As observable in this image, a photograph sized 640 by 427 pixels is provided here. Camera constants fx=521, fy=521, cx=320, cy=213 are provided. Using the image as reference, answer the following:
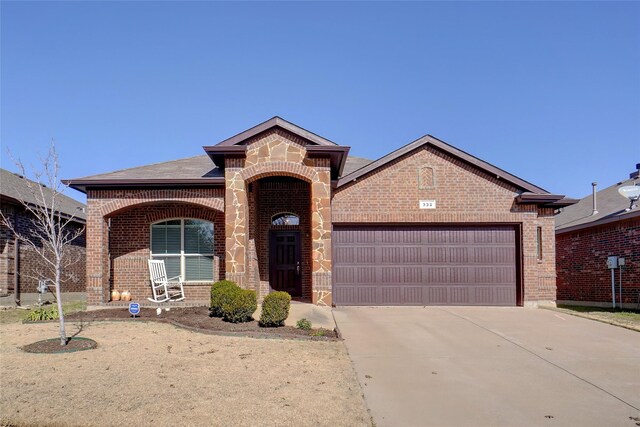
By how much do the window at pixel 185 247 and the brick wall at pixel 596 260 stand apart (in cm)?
1250

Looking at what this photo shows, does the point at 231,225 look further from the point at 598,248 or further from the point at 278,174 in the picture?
the point at 598,248

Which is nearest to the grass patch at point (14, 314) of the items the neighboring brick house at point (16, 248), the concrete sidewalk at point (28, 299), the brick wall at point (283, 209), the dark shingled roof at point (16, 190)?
the concrete sidewalk at point (28, 299)

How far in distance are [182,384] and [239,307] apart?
4.16 metres

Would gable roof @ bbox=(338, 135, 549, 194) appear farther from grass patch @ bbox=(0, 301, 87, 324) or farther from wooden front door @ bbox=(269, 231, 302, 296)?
grass patch @ bbox=(0, 301, 87, 324)

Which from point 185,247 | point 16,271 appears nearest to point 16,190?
point 16,271

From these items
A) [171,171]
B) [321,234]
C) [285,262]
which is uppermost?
[171,171]

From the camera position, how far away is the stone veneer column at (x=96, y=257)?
13695mm

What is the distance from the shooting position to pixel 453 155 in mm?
15047

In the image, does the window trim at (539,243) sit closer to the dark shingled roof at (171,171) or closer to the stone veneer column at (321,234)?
the stone veneer column at (321,234)

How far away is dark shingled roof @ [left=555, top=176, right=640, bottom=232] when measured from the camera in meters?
16.4

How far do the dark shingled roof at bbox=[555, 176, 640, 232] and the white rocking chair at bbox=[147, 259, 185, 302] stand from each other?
13.3 metres

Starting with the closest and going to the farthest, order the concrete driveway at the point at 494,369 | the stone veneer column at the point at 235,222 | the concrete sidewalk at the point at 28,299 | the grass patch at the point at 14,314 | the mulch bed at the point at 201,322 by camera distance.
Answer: the concrete driveway at the point at 494,369 < the mulch bed at the point at 201,322 < the grass patch at the point at 14,314 < the stone veneer column at the point at 235,222 < the concrete sidewalk at the point at 28,299

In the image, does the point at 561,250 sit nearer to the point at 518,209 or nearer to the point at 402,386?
the point at 518,209

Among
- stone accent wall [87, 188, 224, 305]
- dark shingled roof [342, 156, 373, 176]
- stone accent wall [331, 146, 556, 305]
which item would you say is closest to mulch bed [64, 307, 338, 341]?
stone accent wall [87, 188, 224, 305]
